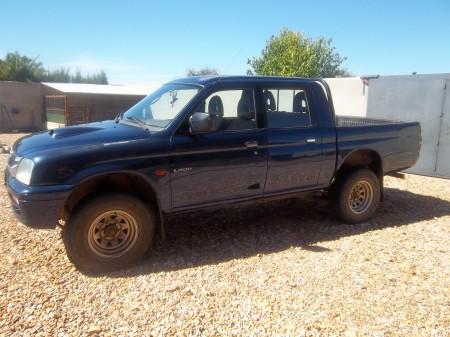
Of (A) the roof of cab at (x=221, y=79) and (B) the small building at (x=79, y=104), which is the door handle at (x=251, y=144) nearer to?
(A) the roof of cab at (x=221, y=79)

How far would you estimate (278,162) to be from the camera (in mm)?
4594

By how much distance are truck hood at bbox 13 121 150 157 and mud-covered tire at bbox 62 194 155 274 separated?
56 cm

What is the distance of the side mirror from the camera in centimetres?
389

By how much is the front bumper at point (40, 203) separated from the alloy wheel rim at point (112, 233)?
0.39 meters

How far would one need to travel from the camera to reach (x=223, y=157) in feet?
13.8

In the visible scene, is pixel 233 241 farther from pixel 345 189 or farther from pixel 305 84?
pixel 305 84

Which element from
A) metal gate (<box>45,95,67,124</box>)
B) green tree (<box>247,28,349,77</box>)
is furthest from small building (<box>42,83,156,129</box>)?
green tree (<box>247,28,349,77</box>)

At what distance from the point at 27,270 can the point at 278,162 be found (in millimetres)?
2982

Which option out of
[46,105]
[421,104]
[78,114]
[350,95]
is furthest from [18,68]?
[421,104]

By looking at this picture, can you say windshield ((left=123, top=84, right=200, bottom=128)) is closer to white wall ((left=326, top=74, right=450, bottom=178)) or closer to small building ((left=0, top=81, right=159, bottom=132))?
white wall ((left=326, top=74, right=450, bottom=178))

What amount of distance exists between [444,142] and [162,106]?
283 inches

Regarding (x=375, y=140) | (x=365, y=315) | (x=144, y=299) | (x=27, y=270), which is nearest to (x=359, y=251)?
(x=365, y=315)

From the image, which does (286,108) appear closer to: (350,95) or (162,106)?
(162,106)

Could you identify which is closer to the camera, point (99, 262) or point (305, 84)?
point (99, 262)
